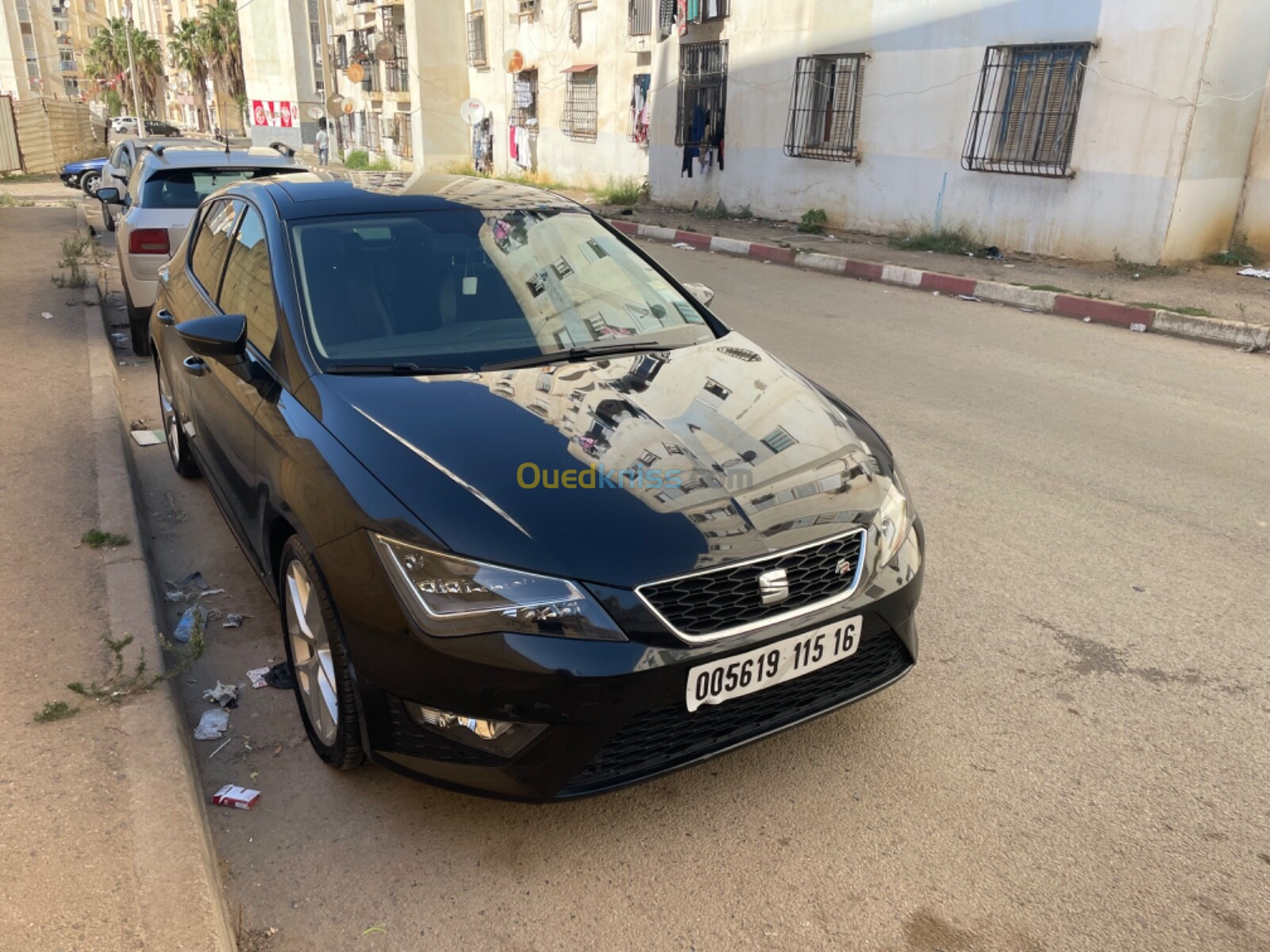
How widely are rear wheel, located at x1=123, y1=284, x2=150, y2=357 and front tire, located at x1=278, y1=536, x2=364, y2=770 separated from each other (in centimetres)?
547

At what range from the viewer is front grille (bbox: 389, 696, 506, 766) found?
239 cm

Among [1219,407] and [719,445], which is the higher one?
[719,445]

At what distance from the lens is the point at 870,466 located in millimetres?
2932

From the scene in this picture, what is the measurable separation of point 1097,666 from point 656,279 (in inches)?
87.4

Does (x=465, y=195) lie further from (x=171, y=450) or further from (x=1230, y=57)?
(x=1230, y=57)

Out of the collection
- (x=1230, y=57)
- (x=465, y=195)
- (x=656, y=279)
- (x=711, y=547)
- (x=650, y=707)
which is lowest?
(x=650, y=707)

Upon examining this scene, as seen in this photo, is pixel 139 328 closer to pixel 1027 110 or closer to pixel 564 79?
pixel 1027 110

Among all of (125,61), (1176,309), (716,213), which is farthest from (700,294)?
(125,61)

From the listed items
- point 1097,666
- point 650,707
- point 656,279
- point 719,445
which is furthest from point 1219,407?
point 650,707

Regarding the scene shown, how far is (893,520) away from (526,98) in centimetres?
2651

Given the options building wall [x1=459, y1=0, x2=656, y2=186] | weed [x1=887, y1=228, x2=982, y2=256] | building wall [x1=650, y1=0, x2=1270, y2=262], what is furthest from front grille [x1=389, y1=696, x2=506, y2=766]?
building wall [x1=459, y1=0, x2=656, y2=186]

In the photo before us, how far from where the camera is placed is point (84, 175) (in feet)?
62.1

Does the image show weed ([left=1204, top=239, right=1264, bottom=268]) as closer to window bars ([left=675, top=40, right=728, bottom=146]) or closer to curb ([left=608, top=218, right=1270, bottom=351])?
curb ([left=608, top=218, right=1270, bottom=351])

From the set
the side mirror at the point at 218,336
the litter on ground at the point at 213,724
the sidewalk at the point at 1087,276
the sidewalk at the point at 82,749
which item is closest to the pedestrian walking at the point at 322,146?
the sidewalk at the point at 1087,276
